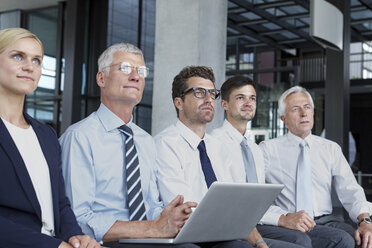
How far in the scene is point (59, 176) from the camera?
2215 mm

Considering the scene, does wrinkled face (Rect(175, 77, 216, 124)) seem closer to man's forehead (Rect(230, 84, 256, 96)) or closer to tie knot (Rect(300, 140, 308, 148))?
man's forehead (Rect(230, 84, 256, 96))

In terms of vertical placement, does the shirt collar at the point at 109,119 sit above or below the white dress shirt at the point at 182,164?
above

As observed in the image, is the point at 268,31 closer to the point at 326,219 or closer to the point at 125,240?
the point at 326,219

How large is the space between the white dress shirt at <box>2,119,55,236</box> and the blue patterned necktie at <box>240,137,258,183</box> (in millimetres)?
1652

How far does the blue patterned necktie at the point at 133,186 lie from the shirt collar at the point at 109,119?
105 millimetres

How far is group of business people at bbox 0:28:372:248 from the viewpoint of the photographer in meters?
2.04

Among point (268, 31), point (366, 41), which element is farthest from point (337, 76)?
point (366, 41)

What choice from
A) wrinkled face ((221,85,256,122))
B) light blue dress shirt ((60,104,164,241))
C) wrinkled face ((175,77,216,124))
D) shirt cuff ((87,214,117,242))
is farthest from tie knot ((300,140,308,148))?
shirt cuff ((87,214,117,242))

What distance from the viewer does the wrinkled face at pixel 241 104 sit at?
362 centimetres

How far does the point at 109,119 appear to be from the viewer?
2580 mm

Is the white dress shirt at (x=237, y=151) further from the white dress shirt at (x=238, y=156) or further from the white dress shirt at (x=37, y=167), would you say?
the white dress shirt at (x=37, y=167)

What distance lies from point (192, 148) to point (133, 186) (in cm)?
67

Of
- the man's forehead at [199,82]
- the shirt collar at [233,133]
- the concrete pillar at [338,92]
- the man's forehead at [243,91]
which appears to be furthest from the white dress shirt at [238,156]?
the concrete pillar at [338,92]

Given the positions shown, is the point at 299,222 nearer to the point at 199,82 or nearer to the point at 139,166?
the point at 199,82
